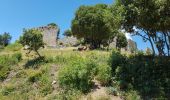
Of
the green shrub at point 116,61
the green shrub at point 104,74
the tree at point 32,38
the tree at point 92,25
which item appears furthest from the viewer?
the tree at point 92,25

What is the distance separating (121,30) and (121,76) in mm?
3968

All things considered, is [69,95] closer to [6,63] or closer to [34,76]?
[34,76]

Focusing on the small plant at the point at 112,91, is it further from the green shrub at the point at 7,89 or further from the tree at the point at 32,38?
the tree at the point at 32,38

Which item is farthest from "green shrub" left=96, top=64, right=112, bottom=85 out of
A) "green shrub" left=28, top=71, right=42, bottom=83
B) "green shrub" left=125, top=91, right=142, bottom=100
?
"green shrub" left=28, top=71, right=42, bottom=83

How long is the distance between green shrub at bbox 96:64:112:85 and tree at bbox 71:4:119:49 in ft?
45.2

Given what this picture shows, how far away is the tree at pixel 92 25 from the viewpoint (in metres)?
42.9

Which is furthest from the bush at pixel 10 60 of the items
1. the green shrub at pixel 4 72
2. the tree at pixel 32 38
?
the tree at pixel 32 38

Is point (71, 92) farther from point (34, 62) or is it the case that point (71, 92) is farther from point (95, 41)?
point (95, 41)

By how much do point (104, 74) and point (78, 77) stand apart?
1.94m

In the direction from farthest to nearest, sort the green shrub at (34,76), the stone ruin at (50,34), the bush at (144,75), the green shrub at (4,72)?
the stone ruin at (50,34) → the green shrub at (4,72) → the green shrub at (34,76) → the bush at (144,75)

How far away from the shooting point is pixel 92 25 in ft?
140

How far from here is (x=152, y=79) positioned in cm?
2609

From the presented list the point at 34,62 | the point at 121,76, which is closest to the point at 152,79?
the point at 121,76

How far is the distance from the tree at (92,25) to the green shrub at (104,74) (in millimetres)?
13764
